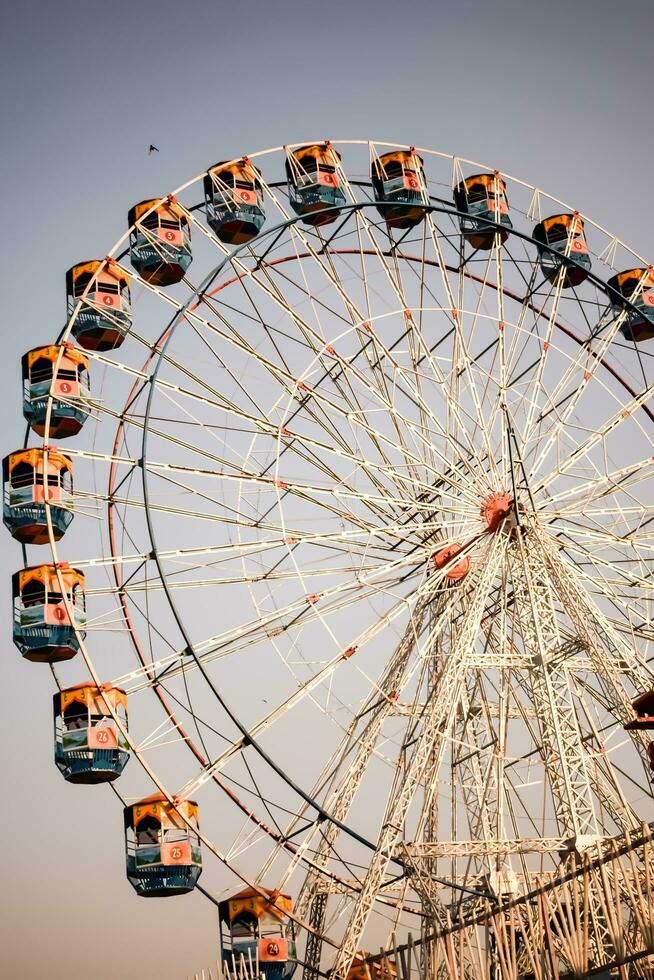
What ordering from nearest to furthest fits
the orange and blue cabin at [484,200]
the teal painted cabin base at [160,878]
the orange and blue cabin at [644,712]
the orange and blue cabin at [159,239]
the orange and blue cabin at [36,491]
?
the orange and blue cabin at [644,712] → the teal painted cabin base at [160,878] → the orange and blue cabin at [36,491] → the orange and blue cabin at [159,239] → the orange and blue cabin at [484,200]

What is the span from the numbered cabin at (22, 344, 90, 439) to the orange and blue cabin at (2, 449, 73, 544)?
0.79 metres

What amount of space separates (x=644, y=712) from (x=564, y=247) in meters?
11.9

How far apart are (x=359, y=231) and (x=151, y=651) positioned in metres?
9.69

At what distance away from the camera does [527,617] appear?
1071 inches

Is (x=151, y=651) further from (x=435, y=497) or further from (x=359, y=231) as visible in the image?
(x=359, y=231)

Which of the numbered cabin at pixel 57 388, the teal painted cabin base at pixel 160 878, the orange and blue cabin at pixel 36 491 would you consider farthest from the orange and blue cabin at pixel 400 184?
the teal painted cabin base at pixel 160 878

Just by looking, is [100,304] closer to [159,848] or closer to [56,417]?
[56,417]

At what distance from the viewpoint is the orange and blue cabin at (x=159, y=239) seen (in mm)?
30203

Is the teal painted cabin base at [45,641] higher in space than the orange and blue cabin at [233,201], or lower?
lower

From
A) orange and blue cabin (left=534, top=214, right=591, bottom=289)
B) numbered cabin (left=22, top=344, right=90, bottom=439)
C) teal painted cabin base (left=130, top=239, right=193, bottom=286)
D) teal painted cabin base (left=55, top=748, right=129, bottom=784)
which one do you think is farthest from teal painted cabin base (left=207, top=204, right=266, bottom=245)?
teal painted cabin base (left=55, top=748, right=129, bottom=784)

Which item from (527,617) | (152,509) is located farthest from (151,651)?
(527,617)

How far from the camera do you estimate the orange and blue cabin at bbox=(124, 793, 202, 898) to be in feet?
83.6

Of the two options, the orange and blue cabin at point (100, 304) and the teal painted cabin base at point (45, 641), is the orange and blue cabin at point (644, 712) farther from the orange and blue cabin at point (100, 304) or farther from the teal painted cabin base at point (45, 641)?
the orange and blue cabin at point (100, 304)

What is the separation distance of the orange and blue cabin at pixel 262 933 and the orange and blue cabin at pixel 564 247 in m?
13.9
